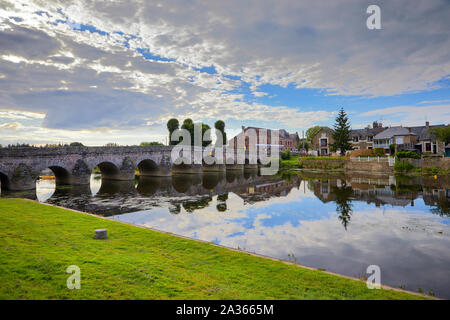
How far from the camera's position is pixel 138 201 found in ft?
82.9

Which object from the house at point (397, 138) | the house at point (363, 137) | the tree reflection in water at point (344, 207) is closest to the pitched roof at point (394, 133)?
the house at point (397, 138)

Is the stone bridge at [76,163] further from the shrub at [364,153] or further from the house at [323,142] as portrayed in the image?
the house at [323,142]

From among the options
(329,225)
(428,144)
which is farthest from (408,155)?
(329,225)

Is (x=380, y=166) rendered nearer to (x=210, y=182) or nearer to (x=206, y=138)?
(x=210, y=182)

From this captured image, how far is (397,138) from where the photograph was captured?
63.6 metres

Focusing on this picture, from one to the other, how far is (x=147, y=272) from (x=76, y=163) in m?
34.3

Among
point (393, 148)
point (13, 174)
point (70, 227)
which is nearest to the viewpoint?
point (70, 227)

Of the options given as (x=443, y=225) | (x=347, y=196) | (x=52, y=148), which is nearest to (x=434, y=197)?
(x=347, y=196)

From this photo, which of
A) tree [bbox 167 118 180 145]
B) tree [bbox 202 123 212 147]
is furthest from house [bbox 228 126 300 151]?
tree [bbox 167 118 180 145]

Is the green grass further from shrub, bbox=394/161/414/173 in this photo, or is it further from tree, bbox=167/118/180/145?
tree, bbox=167/118/180/145

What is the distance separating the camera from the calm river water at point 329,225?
1004 centimetres

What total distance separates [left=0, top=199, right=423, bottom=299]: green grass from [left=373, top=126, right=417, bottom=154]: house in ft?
219
